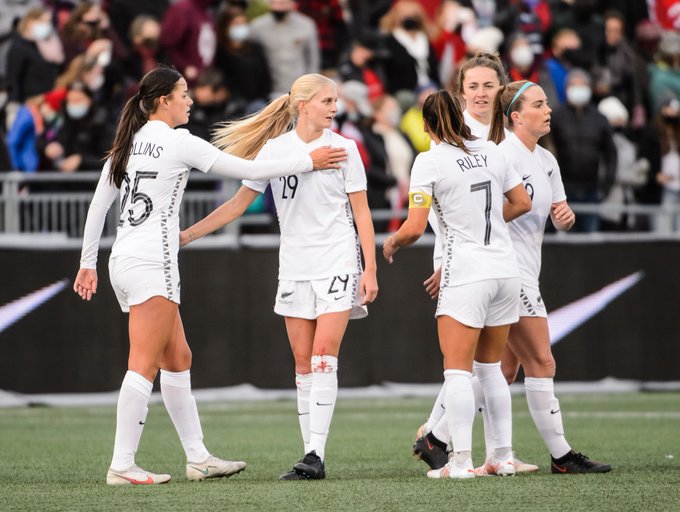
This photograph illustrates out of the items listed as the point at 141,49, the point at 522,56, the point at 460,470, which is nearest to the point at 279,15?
the point at 141,49

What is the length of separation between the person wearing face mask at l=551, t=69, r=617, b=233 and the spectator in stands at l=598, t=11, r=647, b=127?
2.11m

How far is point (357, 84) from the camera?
16.6 metres

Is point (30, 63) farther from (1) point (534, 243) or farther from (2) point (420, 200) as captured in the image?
(2) point (420, 200)

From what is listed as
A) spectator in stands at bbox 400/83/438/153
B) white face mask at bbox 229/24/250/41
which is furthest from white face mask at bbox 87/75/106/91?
spectator in stands at bbox 400/83/438/153

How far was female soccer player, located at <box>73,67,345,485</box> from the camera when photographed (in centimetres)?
791

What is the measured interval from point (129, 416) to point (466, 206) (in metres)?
2.09

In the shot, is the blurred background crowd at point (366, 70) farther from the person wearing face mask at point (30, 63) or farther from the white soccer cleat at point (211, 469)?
the white soccer cleat at point (211, 469)

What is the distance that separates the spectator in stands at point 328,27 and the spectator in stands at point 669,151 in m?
3.85

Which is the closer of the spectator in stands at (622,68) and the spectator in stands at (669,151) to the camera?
the spectator in stands at (669,151)


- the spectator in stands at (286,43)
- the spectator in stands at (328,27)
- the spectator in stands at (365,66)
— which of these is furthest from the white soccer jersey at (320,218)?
the spectator in stands at (328,27)

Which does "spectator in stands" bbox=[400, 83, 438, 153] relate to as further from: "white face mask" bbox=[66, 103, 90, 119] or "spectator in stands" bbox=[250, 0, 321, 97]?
"white face mask" bbox=[66, 103, 90, 119]

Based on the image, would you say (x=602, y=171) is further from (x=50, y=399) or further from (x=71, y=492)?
(x=71, y=492)

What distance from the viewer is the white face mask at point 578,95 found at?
631 inches

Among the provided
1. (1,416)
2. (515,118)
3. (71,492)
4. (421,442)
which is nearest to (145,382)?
(71,492)
